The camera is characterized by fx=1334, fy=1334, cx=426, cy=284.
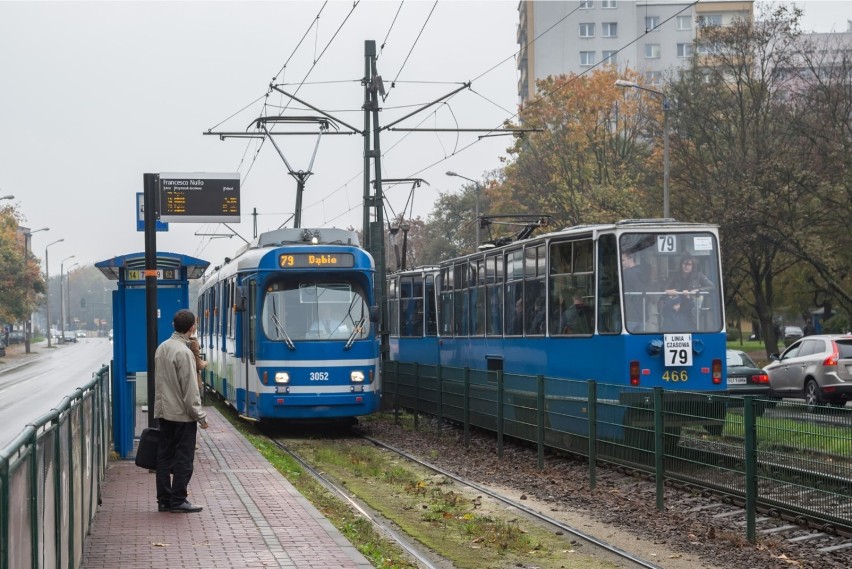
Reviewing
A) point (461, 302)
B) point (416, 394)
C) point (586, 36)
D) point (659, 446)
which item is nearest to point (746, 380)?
point (461, 302)

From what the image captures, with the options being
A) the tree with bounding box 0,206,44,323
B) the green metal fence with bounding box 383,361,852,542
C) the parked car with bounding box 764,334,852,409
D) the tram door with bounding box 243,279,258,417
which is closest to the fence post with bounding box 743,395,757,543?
the green metal fence with bounding box 383,361,852,542

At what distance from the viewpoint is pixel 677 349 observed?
16.8 metres

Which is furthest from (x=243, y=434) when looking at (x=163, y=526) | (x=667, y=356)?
(x=163, y=526)

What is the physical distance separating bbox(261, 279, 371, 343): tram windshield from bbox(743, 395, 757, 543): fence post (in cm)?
1162

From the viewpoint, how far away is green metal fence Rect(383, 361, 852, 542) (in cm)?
980

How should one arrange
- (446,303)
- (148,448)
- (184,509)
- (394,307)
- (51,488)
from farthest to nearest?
(394,307) → (446,303) → (148,448) → (184,509) → (51,488)

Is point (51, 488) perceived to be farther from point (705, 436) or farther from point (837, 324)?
point (837, 324)

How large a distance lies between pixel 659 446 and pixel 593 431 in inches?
76.3

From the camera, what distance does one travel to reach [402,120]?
27.1 metres

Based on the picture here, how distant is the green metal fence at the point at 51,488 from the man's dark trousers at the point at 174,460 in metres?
0.73

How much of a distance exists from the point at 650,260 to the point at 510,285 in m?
3.79

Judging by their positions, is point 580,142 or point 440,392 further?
point 580,142

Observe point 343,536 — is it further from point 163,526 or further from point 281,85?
point 281,85

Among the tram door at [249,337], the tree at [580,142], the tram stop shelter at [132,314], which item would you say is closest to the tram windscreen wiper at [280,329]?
the tram door at [249,337]
